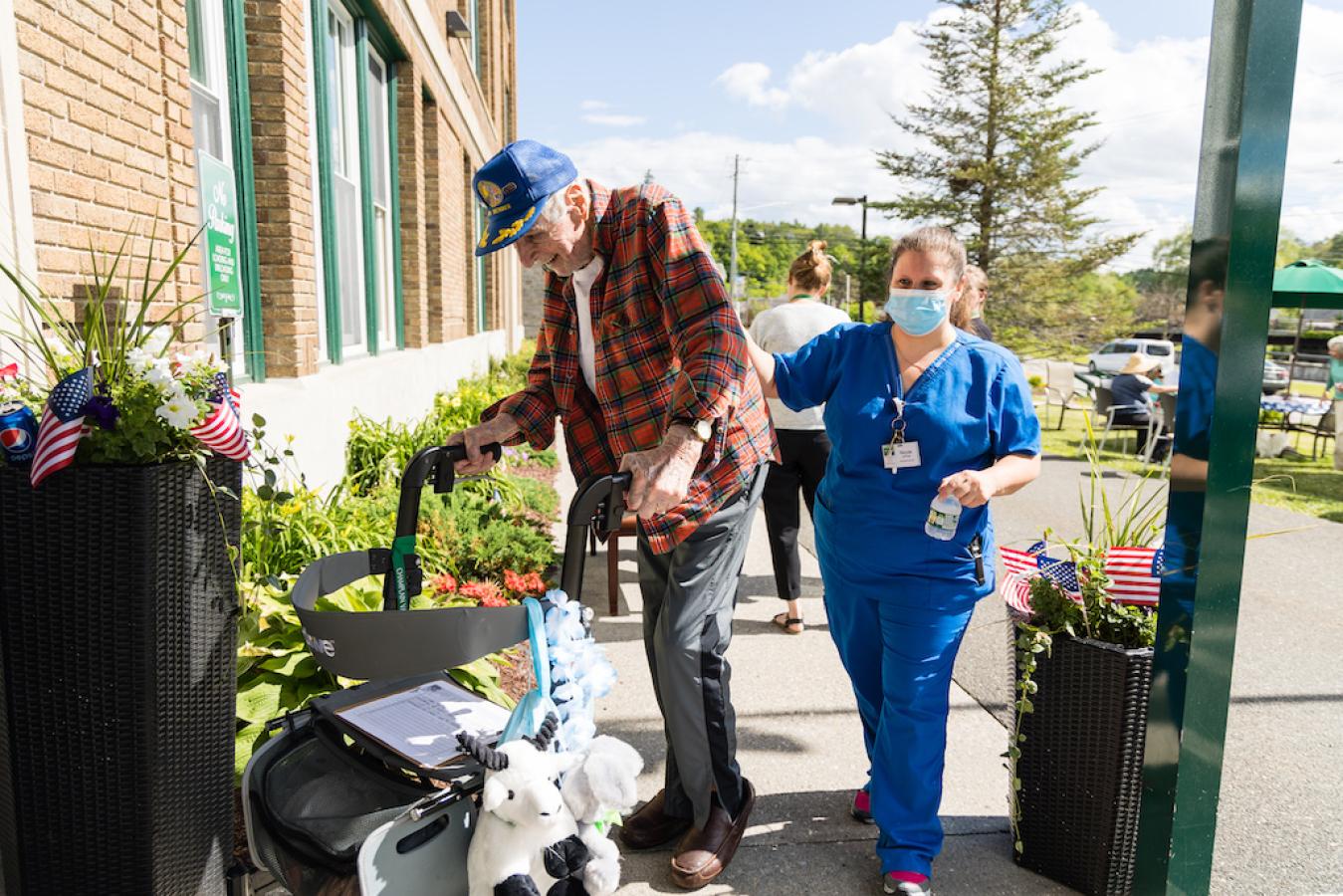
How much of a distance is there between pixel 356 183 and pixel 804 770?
6374 millimetres

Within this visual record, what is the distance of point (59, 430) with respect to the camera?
1.92 meters

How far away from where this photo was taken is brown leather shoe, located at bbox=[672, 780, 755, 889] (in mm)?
2801

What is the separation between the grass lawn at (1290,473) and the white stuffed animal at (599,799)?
671cm

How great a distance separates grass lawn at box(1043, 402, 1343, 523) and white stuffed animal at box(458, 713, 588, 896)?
6802mm

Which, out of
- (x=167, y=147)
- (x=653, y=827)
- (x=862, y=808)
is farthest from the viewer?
(x=167, y=147)

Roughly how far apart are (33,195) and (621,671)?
312cm

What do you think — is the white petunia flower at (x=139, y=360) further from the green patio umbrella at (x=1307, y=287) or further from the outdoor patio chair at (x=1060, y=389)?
the outdoor patio chair at (x=1060, y=389)

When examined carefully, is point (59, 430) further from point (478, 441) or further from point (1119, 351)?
point (1119, 351)

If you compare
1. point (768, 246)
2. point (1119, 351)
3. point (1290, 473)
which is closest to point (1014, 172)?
point (1119, 351)

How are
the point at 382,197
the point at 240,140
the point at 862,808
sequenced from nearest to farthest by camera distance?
the point at 862,808, the point at 240,140, the point at 382,197

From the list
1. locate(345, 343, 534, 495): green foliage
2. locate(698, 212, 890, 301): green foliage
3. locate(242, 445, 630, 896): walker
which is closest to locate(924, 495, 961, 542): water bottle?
locate(242, 445, 630, 896): walker

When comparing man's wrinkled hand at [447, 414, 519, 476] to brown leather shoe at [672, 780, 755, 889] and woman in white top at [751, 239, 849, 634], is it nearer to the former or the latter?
brown leather shoe at [672, 780, 755, 889]

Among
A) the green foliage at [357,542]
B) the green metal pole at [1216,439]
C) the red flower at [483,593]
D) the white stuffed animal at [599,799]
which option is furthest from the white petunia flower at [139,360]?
the green metal pole at [1216,439]

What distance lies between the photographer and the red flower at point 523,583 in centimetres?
460
